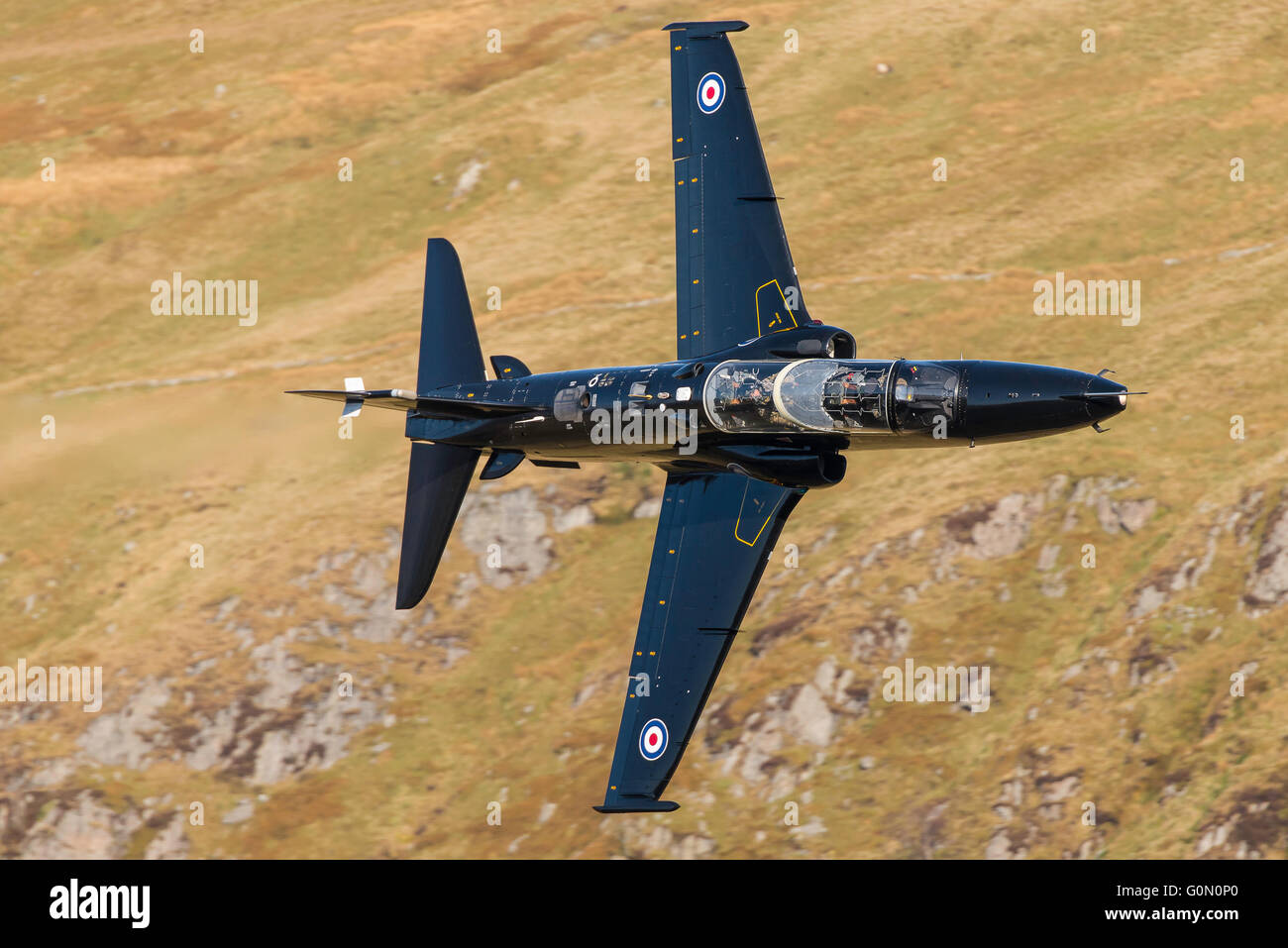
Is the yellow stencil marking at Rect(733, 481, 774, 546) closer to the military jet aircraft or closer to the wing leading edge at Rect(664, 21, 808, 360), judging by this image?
the military jet aircraft

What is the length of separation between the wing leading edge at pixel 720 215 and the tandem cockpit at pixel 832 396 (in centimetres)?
343

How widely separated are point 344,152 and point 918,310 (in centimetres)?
3413

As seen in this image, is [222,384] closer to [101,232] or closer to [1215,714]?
[101,232]

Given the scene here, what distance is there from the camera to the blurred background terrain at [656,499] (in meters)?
43.9

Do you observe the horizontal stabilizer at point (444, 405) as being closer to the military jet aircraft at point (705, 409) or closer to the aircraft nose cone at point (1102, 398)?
the military jet aircraft at point (705, 409)

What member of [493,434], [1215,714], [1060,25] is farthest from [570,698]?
[1060,25]

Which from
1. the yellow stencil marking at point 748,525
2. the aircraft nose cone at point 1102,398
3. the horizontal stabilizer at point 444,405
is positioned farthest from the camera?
the yellow stencil marking at point 748,525

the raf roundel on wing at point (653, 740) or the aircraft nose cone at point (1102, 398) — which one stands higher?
the aircraft nose cone at point (1102, 398)

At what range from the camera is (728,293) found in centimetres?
3591

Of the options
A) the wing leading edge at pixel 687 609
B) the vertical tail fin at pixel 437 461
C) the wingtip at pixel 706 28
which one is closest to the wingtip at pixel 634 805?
the wing leading edge at pixel 687 609

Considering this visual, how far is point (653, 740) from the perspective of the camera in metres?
32.5

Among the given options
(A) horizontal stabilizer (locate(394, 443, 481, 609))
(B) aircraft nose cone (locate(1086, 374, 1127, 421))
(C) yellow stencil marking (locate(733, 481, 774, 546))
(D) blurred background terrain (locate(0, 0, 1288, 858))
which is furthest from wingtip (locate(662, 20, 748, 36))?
(D) blurred background terrain (locate(0, 0, 1288, 858))

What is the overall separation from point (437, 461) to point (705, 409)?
6.97m

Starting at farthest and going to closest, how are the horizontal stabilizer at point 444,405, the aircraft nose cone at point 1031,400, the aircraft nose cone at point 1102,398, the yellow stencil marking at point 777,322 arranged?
1. the yellow stencil marking at point 777,322
2. the horizontal stabilizer at point 444,405
3. the aircraft nose cone at point 1031,400
4. the aircraft nose cone at point 1102,398
